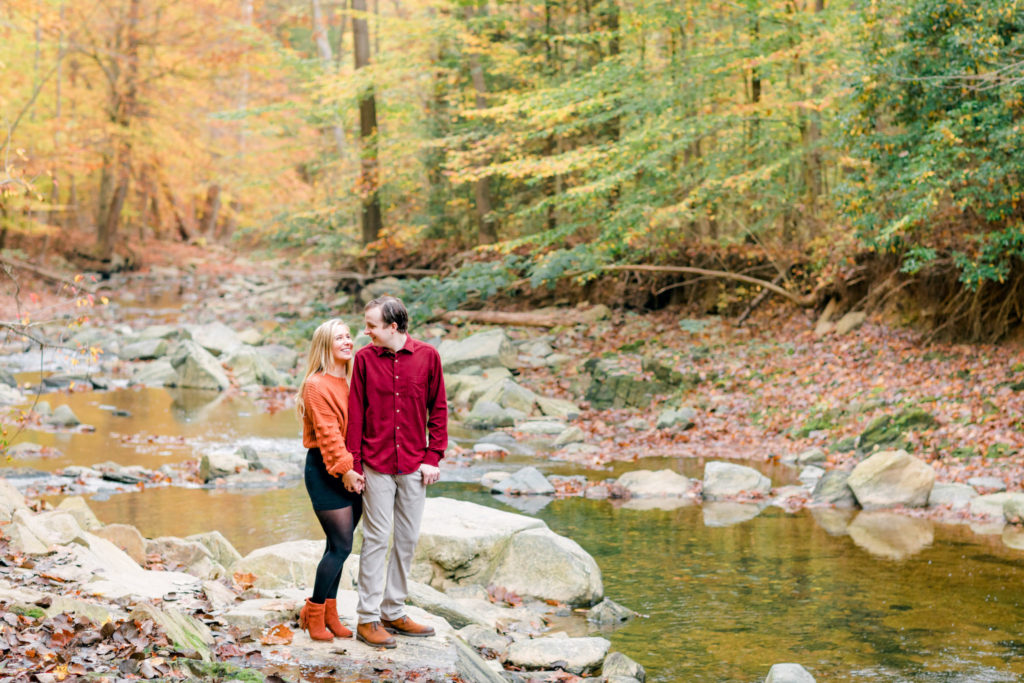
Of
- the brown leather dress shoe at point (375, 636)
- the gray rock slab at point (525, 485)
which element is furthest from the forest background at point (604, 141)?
the gray rock slab at point (525, 485)

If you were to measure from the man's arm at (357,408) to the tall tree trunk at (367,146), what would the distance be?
1900 centimetres

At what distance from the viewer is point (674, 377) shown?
53.4 feet

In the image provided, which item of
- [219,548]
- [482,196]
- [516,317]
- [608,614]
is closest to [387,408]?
[608,614]

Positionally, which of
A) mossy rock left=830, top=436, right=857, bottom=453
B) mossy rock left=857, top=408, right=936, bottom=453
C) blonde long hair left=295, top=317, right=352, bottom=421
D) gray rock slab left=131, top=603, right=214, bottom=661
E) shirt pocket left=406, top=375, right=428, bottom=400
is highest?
blonde long hair left=295, top=317, right=352, bottom=421

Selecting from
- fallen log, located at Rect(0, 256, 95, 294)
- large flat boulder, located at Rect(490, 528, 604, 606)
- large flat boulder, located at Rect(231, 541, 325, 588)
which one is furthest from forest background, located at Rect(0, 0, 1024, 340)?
large flat boulder, located at Rect(490, 528, 604, 606)

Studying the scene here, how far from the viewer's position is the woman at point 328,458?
16.1 ft

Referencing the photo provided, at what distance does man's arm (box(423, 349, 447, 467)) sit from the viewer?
16.7 ft

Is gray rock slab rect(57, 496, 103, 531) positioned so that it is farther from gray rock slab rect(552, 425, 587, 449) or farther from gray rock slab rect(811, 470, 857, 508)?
gray rock slab rect(811, 470, 857, 508)

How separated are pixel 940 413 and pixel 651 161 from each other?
264 inches

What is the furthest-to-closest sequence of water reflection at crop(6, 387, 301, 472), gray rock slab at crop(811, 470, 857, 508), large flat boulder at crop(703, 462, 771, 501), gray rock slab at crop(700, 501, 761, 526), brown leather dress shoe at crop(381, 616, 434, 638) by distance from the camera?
water reflection at crop(6, 387, 301, 472), large flat boulder at crop(703, 462, 771, 501), gray rock slab at crop(811, 470, 857, 508), gray rock slab at crop(700, 501, 761, 526), brown leather dress shoe at crop(381, 616, 434, 638)

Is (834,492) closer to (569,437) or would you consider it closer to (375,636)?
(569,437)

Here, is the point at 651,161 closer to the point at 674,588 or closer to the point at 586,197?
the point at 586,197

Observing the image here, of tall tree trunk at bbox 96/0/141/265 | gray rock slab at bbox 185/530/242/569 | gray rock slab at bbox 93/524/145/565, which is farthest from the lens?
tall tree trunk at bbox 96/0/141/265

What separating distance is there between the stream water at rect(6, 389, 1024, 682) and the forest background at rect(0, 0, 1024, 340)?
380 cm
